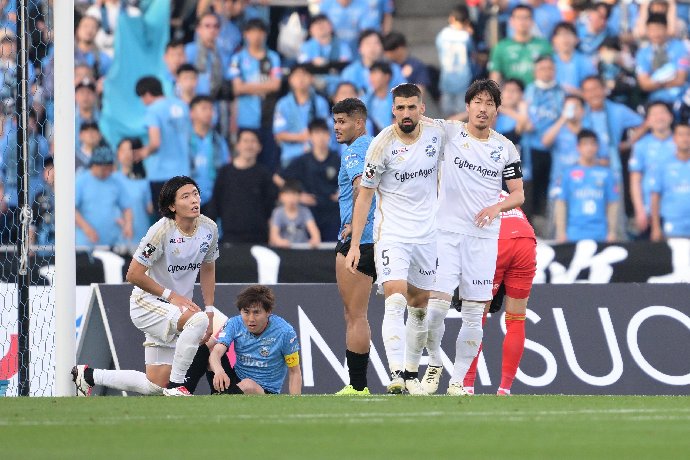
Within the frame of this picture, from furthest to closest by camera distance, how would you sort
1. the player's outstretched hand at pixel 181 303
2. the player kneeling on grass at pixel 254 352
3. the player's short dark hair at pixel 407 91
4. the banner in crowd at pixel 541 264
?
1. the banner in crowd at pixel 541 264
2. the player kneeling on grass at pixel 254 352
3. the player's outstretched hand at pixel 181 303
4. the player's short dark hair at pixel 407 91

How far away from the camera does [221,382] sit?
10695 millimetres

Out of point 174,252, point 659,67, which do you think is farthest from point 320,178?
point 174,252

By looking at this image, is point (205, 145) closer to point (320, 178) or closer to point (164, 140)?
point (164, 140)

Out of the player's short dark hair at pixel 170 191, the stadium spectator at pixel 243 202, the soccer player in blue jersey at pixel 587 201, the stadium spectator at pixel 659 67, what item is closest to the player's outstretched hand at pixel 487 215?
the player's short dark hair at pixel 170 191

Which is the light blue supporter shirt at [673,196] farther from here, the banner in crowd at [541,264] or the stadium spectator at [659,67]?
the banner in crowd at [541,264]

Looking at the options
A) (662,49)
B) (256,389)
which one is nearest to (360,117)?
(256,389)

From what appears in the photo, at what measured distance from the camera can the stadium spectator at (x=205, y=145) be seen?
15.6 m

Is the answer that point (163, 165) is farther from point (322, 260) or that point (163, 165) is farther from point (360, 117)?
point (360, 117)

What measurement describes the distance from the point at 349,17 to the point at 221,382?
677cm

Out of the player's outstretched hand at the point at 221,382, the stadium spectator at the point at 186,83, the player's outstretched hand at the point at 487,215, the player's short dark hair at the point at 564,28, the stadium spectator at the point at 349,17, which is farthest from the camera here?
the stadium spectator at the point at 349,17

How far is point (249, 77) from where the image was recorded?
52.6ft

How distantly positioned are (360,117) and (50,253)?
3837 millimetres

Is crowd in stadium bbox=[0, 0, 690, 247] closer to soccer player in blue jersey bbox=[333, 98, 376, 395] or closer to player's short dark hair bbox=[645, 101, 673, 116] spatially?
player's short dark hair bbox=[645, 101, 673, 116]

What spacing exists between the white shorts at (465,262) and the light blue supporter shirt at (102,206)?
6.40 meters
